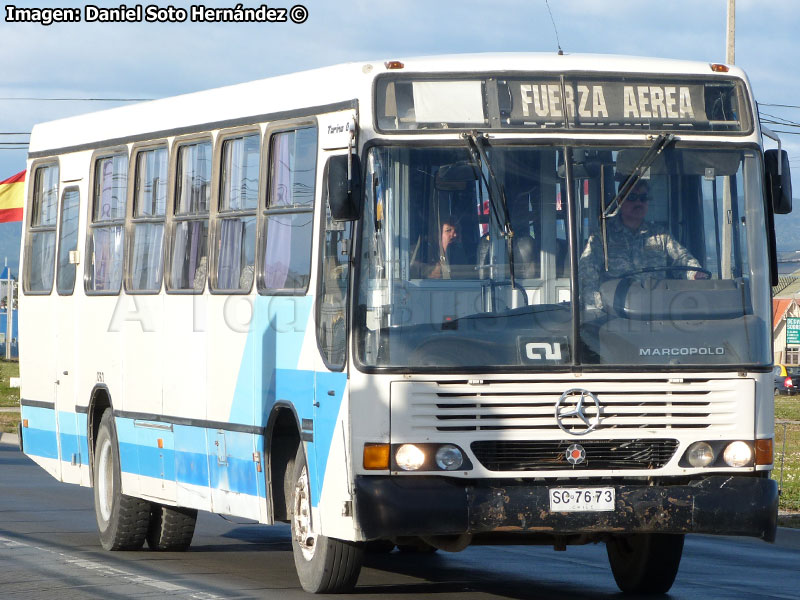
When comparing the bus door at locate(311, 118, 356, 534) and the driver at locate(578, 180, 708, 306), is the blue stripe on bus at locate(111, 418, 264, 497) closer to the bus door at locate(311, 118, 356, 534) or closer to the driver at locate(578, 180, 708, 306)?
the bus door at locate(311, 118, 356, 534)

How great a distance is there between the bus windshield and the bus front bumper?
65cm

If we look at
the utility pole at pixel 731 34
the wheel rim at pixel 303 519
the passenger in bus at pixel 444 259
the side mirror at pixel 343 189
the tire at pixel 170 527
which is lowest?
the tire at pixel 170 527

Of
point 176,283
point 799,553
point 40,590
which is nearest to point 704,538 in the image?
point 799,553

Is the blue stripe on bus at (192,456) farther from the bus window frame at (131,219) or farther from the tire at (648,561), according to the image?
the tire at (648,561)

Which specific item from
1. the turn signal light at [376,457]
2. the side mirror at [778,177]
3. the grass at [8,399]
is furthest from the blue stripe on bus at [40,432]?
the grass at [8,399]

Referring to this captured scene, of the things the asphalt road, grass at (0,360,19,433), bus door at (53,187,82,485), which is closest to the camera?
the asphalt road

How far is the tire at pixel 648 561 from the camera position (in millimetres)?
10688

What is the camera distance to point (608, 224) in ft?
30.4

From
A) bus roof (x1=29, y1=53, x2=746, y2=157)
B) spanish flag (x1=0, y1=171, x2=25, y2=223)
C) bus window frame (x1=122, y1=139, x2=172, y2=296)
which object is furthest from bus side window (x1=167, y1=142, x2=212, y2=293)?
spanish flag (x1=0, y1=171, x2=25, y2=223)

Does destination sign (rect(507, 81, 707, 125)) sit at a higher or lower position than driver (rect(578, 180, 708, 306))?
higher

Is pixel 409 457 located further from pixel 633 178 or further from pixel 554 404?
pixel 633 178

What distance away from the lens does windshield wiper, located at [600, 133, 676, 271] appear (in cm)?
926

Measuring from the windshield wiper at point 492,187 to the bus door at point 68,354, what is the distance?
5.70 meters

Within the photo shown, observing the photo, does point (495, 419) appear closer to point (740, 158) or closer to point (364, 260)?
point (364, 260)
